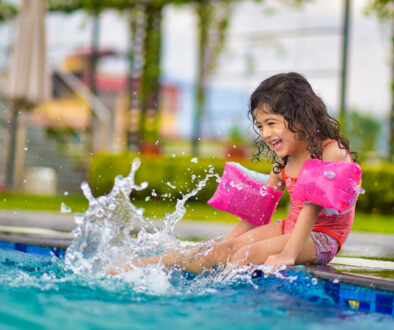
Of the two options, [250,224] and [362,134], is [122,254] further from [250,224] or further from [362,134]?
[362,134]

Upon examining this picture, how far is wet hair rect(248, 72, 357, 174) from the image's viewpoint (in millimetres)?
2650

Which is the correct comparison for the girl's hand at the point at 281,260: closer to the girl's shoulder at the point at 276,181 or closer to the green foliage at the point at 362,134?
the girl's shoulder at the point at 276,181

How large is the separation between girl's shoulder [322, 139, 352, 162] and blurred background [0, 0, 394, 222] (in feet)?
17.5

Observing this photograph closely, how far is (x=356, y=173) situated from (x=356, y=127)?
7.36 metres

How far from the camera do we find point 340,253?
11.4 feet

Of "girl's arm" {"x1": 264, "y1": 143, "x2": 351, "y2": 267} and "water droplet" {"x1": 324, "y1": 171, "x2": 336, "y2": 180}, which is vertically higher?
"water droplet" {"x1": 324, "y1": 171, "x2": 336, "y2": 180}

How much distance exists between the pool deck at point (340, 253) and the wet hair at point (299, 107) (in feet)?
2.03

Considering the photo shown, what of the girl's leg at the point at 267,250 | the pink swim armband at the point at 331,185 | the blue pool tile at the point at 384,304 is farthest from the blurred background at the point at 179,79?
the blue pool tile at the point at 384,304

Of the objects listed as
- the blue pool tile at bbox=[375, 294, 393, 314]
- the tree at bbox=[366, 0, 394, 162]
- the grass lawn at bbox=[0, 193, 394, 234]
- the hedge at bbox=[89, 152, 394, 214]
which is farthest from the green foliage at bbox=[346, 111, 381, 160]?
the blue pool tile at bbox=[375, 294, 393, 314]

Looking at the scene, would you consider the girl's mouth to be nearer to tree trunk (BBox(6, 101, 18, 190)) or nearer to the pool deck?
the pool deck

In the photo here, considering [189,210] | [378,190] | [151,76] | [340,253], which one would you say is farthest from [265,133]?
[151,76]

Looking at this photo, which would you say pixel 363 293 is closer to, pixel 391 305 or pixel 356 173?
pixel 391 305

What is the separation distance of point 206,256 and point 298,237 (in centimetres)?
49

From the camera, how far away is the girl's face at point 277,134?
2.67 metres
